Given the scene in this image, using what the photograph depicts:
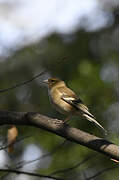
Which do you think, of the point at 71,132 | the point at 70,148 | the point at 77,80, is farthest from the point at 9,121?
the point at 77,80

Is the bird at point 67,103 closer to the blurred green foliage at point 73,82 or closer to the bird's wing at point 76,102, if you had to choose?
the bird's wing at point 76,102

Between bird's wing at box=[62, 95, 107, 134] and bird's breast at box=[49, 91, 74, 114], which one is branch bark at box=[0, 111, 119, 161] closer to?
bird's wing at box=[62, 95, 107, 134]

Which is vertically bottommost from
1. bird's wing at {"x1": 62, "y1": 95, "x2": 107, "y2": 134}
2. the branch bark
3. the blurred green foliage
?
the branch bark

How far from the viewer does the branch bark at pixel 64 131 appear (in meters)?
4.39

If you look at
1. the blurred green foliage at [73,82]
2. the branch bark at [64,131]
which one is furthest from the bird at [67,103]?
the branch bark at [64,131]

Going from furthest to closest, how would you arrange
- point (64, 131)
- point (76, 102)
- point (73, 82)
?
1. point (73, 82)
2. point (76, 102)
3. point (64, 131)

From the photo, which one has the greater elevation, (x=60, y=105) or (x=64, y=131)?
(x=60, y=105)

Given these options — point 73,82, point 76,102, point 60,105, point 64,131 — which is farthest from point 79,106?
point 73,82

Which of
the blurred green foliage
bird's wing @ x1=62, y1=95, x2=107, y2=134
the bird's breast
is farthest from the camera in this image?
the blurred green foliage

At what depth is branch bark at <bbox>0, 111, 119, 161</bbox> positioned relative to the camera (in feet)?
14.4

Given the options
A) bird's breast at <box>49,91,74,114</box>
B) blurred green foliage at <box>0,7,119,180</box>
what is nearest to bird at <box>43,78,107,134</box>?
bird's breast at <box>49,91,74,114</box>

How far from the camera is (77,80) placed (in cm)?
844

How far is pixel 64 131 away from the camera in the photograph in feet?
14.9

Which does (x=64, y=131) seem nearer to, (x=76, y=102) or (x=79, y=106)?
(x=79, y=106)
